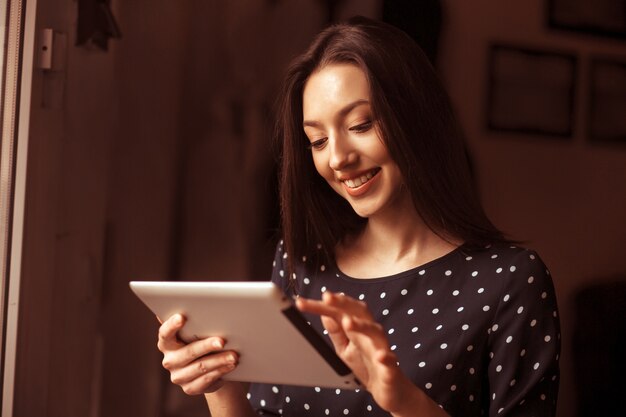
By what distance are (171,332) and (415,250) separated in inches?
17.6

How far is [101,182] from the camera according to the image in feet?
5.82

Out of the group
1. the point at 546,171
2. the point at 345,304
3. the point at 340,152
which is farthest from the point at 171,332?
the point at 546,171

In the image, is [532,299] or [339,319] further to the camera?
[532,299]

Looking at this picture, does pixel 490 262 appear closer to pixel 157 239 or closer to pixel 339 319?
pixel 339 319

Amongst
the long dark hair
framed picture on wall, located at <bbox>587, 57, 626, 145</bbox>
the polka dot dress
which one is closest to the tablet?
the polka dot dress

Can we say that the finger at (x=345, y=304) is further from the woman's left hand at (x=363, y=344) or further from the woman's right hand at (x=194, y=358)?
the woman's right hand at (x=194, y=358)

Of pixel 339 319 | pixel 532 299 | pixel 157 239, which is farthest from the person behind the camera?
pixel 157 239

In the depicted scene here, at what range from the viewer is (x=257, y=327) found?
3.02 feet

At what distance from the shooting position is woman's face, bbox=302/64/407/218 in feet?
3.91

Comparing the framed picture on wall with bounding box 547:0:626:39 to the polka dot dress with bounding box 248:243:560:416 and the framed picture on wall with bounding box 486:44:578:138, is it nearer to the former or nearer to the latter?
the framed picture on wall with bounding box 486:44:578:138

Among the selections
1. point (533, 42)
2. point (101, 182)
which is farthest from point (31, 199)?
point (533, 42)

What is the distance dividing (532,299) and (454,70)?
41.8 inches

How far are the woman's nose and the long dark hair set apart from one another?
0.17 feet

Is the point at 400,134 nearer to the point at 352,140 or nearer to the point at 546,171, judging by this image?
the point at 352,140
